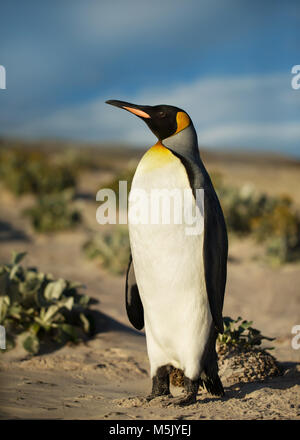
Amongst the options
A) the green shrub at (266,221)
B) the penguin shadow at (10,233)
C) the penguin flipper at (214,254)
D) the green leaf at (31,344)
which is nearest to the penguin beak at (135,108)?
the penguin flipper at (214,254)

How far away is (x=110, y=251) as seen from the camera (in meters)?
8.89

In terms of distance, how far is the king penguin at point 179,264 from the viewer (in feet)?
9.69

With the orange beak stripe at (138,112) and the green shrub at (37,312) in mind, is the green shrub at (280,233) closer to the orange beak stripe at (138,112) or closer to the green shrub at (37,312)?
the green shrub at (37,312)

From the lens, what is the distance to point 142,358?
437 cm

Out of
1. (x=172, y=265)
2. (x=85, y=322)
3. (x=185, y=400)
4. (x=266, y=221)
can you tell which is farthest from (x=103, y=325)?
(x=266, y=221)

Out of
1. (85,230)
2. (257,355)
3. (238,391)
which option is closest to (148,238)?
(238,391)

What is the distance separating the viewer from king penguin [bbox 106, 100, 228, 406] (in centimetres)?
295

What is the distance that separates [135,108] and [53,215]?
8319 millimetres

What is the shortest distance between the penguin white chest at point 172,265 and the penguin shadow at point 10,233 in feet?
25.6

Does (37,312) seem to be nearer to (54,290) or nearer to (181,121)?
(54,290)

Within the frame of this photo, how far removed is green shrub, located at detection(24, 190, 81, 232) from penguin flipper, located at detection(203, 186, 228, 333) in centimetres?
824

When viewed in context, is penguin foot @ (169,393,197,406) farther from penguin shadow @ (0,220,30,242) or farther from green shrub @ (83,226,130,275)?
penguin shadow @ (0,220,30,242)
